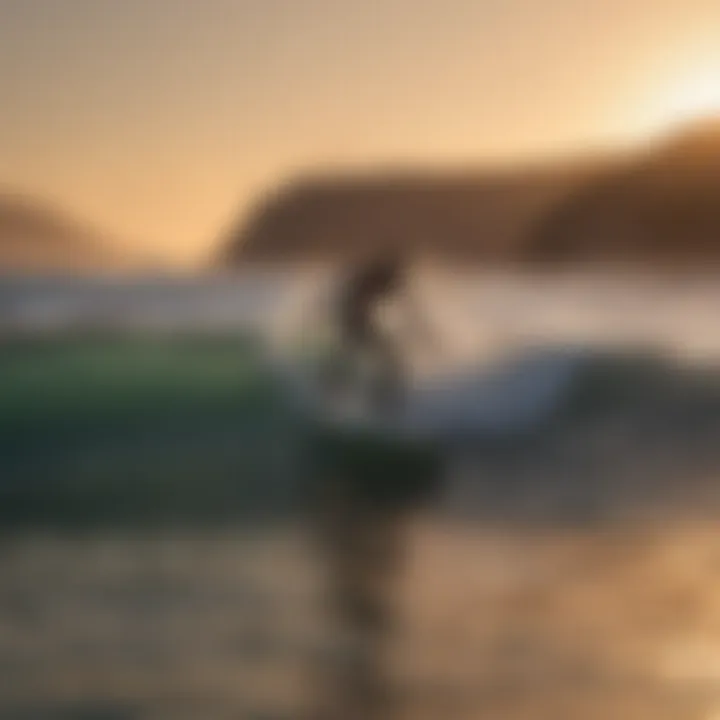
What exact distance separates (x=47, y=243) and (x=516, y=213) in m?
0.32

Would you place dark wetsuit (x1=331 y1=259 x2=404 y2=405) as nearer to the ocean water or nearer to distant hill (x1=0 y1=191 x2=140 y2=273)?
the ocean water

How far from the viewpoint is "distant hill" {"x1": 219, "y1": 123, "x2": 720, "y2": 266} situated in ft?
2.69

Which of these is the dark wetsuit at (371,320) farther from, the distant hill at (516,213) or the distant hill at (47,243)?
the distant hill at (47,243)

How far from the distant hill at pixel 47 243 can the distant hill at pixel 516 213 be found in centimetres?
8

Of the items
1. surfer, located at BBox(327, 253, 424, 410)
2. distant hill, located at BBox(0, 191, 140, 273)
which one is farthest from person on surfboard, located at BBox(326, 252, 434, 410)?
distant hill, located at BBox(0, 191, 140, 273)

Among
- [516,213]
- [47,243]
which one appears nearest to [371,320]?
[516,213]

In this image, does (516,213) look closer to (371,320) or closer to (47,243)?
(371,320)

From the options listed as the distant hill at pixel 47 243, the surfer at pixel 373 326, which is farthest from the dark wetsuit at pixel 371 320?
the distant hill at pixel 47 243

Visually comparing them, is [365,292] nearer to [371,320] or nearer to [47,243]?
[371,320]

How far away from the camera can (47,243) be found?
32.3 inches

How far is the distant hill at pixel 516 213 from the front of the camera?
82 centimetres

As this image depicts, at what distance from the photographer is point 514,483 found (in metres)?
0.87

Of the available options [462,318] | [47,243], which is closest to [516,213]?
[462,318]

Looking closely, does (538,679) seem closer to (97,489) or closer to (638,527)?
(638,527)
